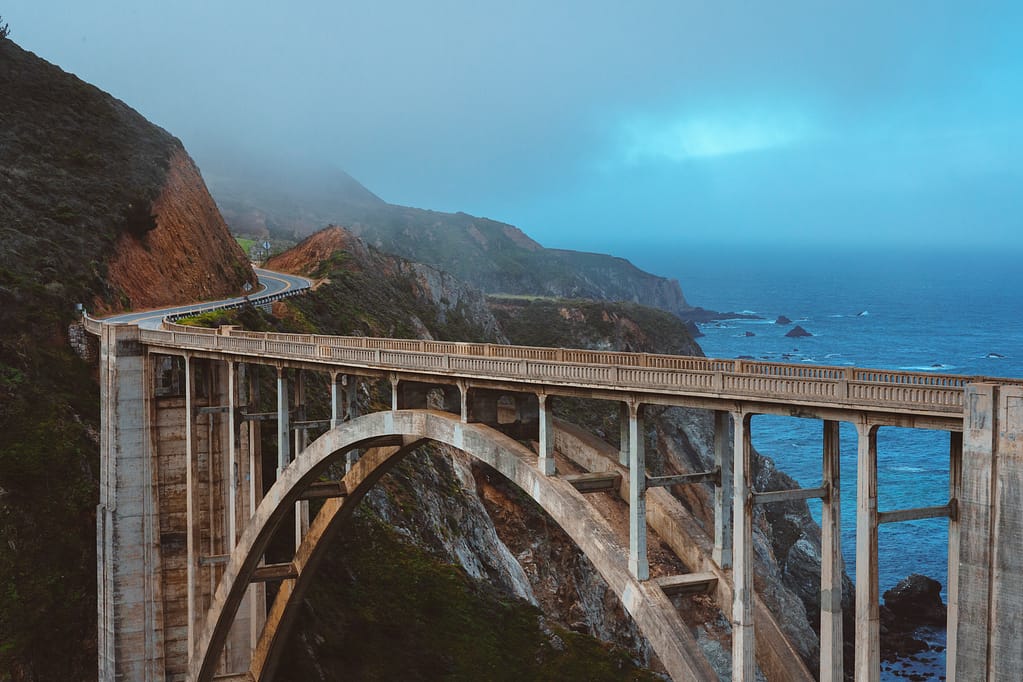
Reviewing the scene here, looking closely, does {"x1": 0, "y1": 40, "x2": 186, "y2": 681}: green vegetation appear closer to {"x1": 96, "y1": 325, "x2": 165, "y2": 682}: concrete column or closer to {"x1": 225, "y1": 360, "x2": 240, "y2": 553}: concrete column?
{"x1": 96, "y1": 325, "x2": 165, "y2": 682}: concrete column

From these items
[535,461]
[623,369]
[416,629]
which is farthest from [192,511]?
[623,369]

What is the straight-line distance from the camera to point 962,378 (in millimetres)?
19812

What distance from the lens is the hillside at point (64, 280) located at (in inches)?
1593

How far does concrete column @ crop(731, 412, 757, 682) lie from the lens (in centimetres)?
2130

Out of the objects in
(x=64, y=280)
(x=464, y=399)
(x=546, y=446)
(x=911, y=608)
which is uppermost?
(x=64, y=280)

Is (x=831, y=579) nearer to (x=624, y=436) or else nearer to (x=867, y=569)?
(x=867, y=569)

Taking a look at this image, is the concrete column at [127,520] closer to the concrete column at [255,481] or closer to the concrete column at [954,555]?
the concrete column at [255,481]

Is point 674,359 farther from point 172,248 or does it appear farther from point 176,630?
point 172,248

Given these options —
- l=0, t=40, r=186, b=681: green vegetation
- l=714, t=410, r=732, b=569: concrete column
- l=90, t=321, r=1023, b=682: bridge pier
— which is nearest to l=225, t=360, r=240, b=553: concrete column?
l=90, t=321, r=1023, b=682: bridge pier

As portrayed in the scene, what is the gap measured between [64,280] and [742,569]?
41.8 meters

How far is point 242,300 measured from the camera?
2594 inches

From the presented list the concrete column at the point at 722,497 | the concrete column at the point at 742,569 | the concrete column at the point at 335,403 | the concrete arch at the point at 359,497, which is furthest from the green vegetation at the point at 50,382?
the concrete column at the point at 742,569

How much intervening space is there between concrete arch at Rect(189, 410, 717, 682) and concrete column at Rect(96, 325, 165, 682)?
2.23 meters

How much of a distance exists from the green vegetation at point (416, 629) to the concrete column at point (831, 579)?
27.0 m
